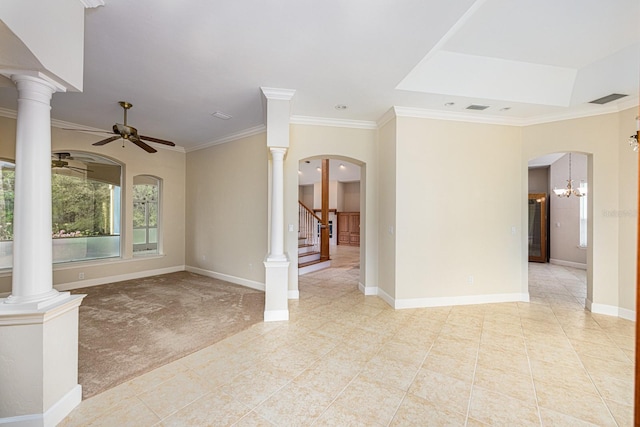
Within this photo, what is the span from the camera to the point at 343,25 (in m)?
2.26

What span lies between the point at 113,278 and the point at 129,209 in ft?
4.73

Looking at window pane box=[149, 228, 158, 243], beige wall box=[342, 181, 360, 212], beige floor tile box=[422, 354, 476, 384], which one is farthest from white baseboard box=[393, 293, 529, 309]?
beige wall box=[342, 181, 360, 212]

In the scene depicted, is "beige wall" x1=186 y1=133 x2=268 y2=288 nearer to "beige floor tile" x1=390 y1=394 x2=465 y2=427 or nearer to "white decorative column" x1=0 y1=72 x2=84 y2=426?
"white decorative column" x1=0 y1=72 x2=84 y2=426

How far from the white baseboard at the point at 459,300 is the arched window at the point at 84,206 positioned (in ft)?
19.3

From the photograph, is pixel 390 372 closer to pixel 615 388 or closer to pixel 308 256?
pixel 615 388

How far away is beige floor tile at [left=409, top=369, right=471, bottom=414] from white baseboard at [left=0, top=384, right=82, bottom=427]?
2.51 metres

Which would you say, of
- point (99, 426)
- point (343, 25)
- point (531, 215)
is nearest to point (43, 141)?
point (99, 426)

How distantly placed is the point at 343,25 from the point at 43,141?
238 cm

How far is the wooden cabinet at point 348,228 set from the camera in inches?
471

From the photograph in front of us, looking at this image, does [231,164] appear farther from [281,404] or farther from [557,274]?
[557,274]

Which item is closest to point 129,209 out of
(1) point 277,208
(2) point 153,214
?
(2) point 153,214

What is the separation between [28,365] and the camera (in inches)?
67.9

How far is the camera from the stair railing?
24.5 ft

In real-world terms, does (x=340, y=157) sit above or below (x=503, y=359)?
above
